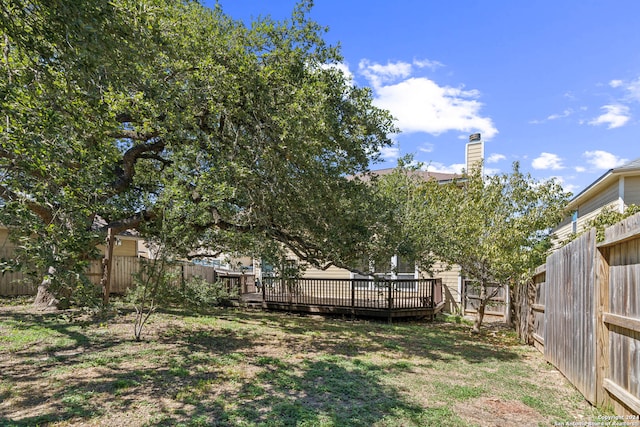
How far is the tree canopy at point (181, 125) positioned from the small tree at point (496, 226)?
2.32 meters

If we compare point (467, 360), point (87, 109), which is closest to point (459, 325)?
point (467, 360)

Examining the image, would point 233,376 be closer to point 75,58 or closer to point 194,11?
point 75,58

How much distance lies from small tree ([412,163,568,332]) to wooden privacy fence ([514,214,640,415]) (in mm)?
2207

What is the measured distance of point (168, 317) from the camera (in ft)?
30.3

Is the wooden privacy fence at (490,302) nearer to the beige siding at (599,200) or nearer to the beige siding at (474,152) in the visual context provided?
the beige siding at (599,200)

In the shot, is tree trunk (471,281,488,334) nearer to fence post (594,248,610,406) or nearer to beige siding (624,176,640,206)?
beige siding (624,176,640,206)

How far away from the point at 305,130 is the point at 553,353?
5257mm

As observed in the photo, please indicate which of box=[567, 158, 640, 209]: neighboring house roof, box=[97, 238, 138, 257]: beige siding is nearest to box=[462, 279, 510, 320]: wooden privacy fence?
box=[567, 158, 640, 209]: neighboring house roof

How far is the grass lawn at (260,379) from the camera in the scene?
3.64m

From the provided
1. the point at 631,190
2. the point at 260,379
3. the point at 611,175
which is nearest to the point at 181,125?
the point at 260,379

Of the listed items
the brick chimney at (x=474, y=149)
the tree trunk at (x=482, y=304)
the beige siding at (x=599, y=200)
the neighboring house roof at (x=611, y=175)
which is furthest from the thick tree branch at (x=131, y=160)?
the beige siding at (x=599, y=200)

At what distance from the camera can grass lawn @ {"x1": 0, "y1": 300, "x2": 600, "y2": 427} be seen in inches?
143

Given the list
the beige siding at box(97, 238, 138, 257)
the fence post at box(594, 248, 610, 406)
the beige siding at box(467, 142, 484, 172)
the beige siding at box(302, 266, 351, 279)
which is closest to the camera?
the fence post at box(594, 248, 610, 406)

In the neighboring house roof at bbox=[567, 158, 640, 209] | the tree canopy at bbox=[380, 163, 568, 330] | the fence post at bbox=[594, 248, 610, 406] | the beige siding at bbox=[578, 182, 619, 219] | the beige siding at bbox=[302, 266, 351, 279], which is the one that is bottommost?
the beige siding at bbox=[302, 266, 351, 279]
